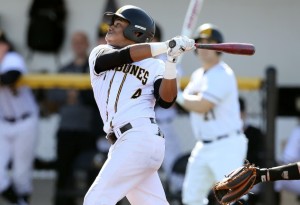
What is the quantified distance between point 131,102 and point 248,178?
2.65 feet

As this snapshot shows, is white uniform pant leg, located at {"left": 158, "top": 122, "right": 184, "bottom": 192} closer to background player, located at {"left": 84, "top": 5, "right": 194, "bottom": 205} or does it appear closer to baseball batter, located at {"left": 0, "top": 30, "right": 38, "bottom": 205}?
baseball batter, located at {"left": 0, "top": 30, "right": 38, "bottom": 205}

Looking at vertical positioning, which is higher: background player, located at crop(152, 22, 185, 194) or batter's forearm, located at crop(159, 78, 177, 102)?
batter's forearm, located at crop(159, 78, 177, 102)

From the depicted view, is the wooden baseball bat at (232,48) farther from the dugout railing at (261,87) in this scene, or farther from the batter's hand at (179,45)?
the dugout railing at (261,87)

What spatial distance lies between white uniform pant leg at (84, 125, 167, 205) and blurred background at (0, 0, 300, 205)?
13.6 feet

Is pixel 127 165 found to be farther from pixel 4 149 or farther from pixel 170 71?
pixel 4 149

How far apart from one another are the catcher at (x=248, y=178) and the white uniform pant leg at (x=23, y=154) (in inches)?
143

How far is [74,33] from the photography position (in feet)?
33.1

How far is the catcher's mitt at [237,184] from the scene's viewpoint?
589cm

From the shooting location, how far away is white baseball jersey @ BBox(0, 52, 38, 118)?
9.19 meters

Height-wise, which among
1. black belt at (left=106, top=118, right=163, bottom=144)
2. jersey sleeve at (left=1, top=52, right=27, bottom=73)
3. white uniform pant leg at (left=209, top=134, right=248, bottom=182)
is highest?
black belt at (left=106, top=118, right=163, bottom=144)

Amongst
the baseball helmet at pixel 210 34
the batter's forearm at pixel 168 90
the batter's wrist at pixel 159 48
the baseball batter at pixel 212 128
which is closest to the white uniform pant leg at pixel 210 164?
the baseball batter at pixel 212 128

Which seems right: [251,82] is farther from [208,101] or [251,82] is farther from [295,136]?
[208,101]

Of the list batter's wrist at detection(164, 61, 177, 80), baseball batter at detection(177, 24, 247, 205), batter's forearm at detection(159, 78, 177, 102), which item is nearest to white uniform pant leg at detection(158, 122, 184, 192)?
baseball batter at detection(177, 24, 247, 205)

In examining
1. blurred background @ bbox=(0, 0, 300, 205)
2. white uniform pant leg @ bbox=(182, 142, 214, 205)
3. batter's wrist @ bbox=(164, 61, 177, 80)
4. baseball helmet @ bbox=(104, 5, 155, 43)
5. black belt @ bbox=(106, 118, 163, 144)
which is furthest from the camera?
blurred background @ bbox=(0, 0, 300, 205)
